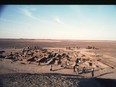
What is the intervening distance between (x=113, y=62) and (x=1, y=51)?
1.46 m

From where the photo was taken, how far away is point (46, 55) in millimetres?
2701

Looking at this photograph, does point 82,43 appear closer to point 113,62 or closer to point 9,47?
point 113,62

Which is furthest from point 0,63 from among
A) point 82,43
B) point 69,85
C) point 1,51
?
point 82,43

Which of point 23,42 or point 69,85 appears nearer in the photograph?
point 69,85

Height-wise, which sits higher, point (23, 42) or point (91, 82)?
point (23, 42)

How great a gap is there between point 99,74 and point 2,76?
1.25 metres

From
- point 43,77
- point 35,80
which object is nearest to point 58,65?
point 43,77

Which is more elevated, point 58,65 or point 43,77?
point 58,65

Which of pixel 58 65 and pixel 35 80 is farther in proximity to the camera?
pixel 58 65

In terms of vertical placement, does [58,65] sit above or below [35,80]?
above

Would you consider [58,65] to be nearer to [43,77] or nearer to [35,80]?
[43,77]
